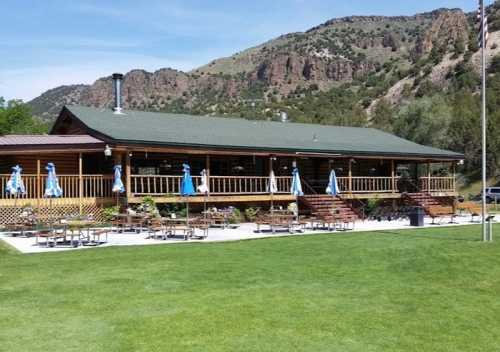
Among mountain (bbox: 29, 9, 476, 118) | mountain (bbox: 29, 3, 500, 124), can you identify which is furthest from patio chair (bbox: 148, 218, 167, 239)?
mountain (bbox: 29, 9, 476, 118)

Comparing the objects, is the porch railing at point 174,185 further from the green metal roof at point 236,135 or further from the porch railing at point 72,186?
the green metal roof at point 236,135

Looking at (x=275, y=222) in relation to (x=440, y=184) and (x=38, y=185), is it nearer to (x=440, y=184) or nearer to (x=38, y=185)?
(x=38, y=185)

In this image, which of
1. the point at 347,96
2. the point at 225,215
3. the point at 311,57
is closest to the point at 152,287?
the point at 225,215

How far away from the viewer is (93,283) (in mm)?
9484

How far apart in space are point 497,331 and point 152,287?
5125mm

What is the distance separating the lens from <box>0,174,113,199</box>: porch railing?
2128 centimetres

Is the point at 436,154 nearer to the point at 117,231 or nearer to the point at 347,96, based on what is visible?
the point at 117,231

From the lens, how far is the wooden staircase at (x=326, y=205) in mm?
24156

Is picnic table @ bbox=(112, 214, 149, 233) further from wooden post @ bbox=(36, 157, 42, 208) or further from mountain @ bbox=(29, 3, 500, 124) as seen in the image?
mountain @ bbox=(29, 3, 500, 124)

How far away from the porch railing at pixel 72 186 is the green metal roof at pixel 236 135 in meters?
2.08

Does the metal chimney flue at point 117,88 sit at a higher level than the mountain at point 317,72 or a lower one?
lower

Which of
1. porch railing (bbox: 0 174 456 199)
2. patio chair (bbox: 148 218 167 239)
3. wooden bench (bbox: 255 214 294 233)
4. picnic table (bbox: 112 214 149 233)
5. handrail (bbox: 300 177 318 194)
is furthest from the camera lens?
handrail (bbox: 300 177 318 194)

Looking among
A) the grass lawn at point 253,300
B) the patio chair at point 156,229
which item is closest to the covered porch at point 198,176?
the patio chair at point 156,229

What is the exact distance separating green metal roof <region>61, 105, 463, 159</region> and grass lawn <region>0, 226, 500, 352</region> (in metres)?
9.52
